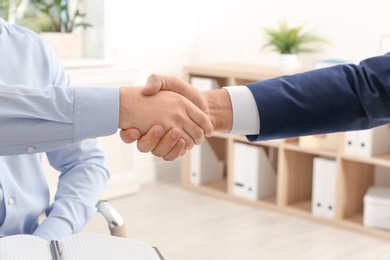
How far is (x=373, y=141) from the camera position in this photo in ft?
12.4

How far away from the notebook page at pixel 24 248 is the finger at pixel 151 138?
43 centimetres

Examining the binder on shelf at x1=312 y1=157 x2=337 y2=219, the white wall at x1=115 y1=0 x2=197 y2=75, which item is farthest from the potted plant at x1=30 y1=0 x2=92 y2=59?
the binder on shelf at x1=312 y1=157 x2=337 y2=219

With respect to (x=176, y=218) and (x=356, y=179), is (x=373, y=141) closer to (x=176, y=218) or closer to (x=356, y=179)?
(x=356, y=179)

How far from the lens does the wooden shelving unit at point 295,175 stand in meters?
3.84

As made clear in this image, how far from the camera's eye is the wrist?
1.83 meters

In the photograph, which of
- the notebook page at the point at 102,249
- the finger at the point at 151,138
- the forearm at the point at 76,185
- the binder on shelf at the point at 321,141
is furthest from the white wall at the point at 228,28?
the notebook page at the point at 102,249

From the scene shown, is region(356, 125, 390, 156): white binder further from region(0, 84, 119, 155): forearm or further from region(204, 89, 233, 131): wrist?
region(0, 84, 119, 155): forearm

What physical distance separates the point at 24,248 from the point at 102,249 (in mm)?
142

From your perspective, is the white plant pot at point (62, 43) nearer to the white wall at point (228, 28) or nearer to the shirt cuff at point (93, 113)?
the white wall at point (228, 28)

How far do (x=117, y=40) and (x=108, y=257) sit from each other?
10.6 ft

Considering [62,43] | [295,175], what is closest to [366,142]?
[295,175]

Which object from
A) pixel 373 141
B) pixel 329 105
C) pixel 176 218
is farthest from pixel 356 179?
Answer: pixel 329 105

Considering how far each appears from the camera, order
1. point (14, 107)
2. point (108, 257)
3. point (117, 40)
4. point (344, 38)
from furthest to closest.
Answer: point (117, 40)
point (344, 38)
point (14, 107)
point (108, 257)

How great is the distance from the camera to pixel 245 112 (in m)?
1.79
